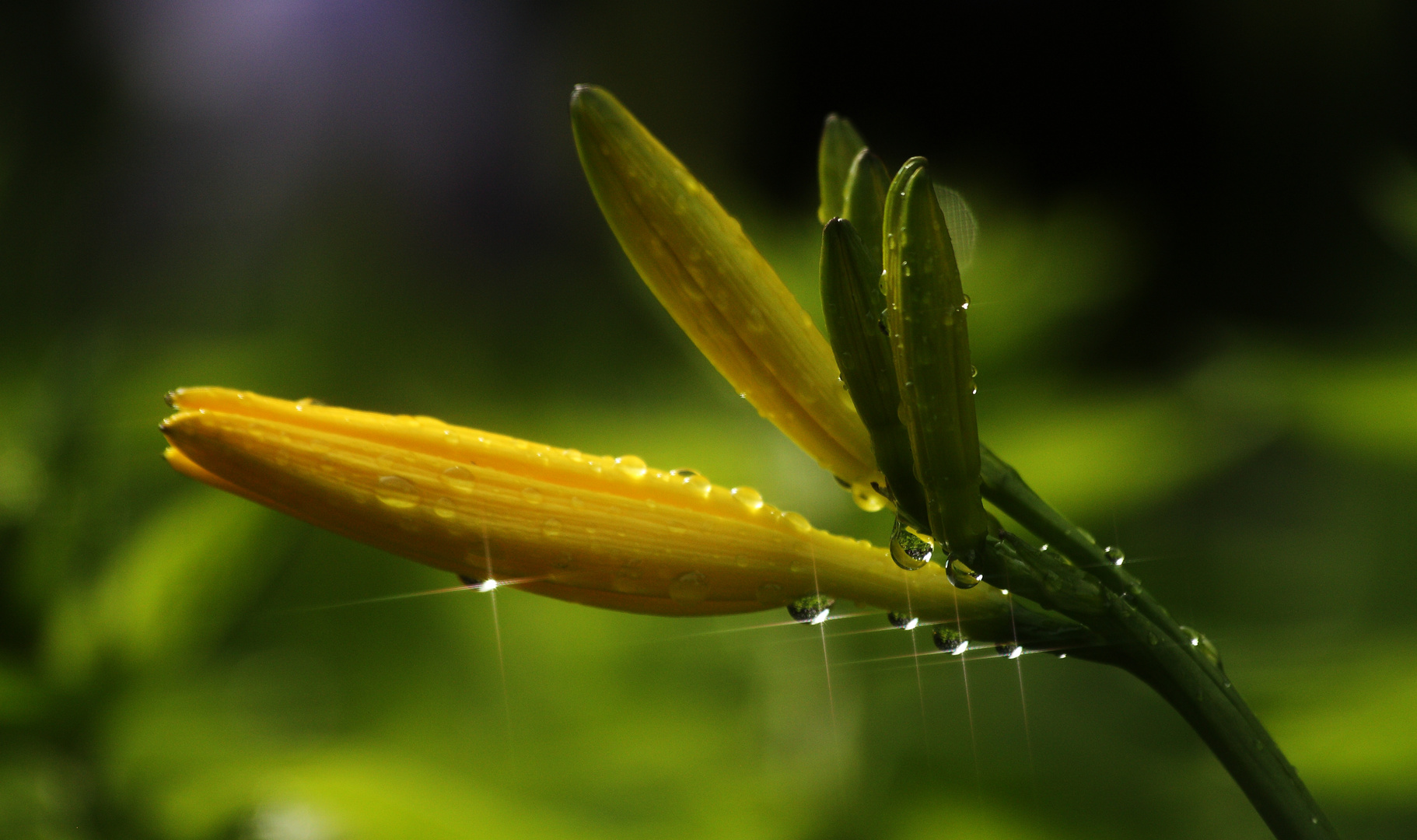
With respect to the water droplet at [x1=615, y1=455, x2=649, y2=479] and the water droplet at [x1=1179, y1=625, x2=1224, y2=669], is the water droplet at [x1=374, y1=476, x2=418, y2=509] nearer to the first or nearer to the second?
the water droplet at [x1=615, y1=455, x2=649, y2=479]

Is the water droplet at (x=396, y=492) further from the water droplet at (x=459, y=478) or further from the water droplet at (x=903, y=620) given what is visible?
the water droplet at (x=903, y=620)

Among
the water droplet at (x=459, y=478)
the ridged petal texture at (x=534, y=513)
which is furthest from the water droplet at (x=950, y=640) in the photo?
the water droplet at (x=459, y=478)

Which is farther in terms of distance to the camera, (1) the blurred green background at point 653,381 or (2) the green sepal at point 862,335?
(1) the blurred green background at point 653,381

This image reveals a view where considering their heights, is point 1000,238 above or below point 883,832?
above

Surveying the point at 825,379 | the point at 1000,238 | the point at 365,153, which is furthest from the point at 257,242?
the point at 825,379

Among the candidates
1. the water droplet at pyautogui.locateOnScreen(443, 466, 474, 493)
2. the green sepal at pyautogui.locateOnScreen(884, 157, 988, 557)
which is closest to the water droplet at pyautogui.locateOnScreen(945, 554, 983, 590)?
the green sepal at pyautogui.locateOnScreen(884, 157, 988, 557)

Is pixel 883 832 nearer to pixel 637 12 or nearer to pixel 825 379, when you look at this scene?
pixel 825 379
